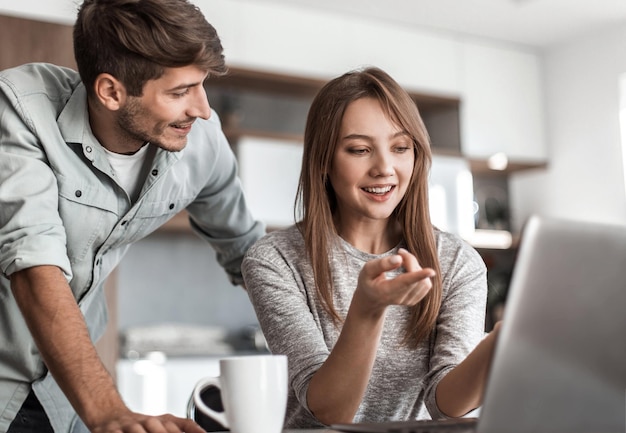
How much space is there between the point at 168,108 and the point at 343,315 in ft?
1.49

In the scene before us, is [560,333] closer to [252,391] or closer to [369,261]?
[252,391]

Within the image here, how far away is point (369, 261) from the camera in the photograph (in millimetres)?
1222

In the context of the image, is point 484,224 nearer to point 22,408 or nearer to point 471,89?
point 471,89

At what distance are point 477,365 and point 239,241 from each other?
849 millimetres

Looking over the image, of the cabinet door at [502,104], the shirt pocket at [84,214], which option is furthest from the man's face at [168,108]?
the cabinet door at [502,104]

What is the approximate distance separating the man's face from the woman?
227mm

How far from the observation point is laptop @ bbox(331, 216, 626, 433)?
2.21 ft

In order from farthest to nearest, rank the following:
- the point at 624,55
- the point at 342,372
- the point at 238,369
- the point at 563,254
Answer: the point at 624,55 → the point at 342,372 → the point at 238,369 → the point at 563,254

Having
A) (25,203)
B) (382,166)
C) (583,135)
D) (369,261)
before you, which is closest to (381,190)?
(382,166)

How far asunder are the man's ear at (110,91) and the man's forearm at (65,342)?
0.33 metres

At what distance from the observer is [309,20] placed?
429 cm

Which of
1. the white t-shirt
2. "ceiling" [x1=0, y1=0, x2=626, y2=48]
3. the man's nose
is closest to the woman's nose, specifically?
the man's nose

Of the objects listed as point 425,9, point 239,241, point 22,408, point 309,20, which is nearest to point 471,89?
point 425,9

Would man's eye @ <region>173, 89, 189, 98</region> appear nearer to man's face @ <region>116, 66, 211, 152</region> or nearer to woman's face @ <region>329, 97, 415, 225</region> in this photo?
man's face @ <region>116, 66, 211, 152</region>
